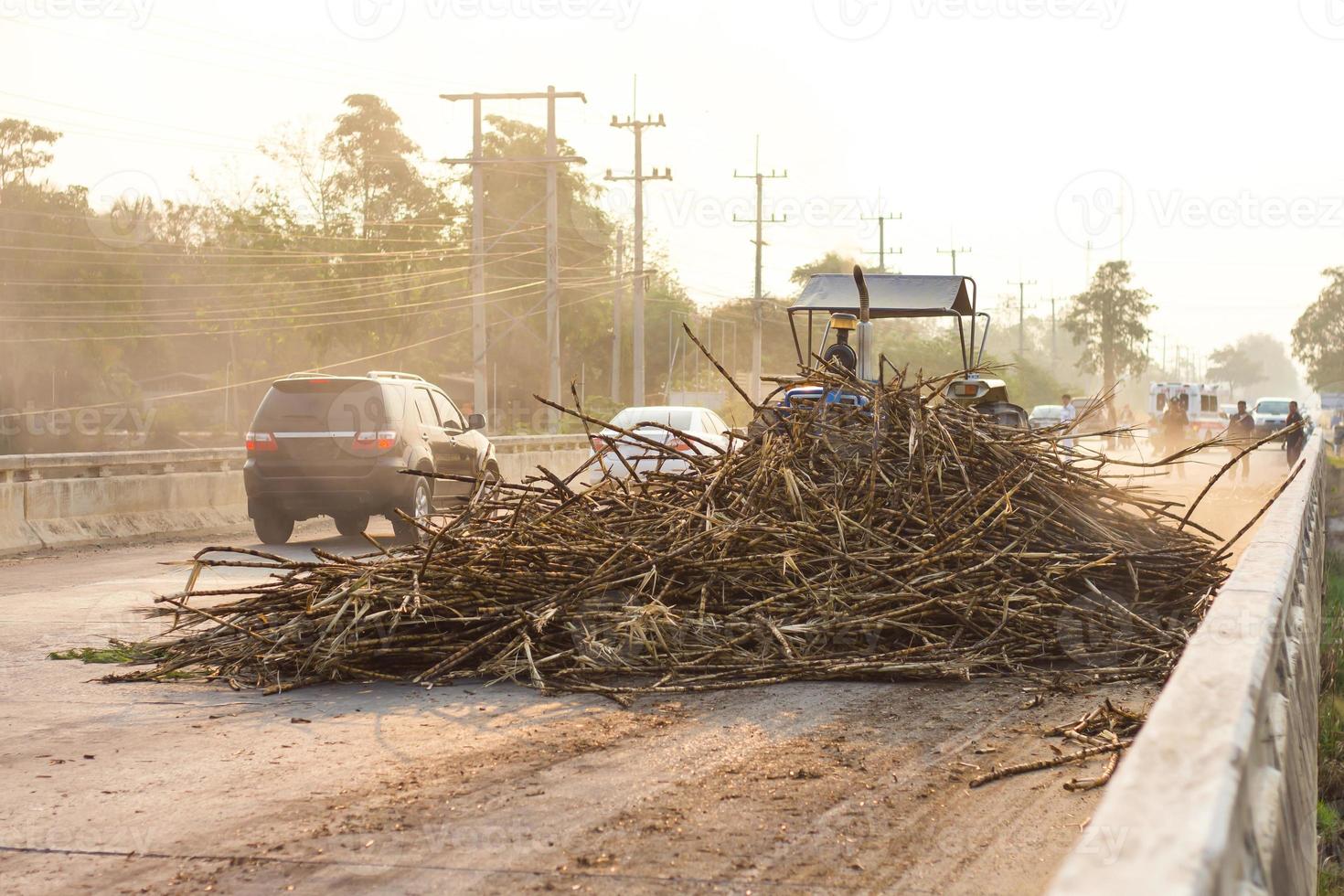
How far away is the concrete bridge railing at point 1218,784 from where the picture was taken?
1.67m

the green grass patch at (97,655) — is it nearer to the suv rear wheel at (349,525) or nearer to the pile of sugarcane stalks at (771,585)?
the pile of sugarcane stalks at (771,585)

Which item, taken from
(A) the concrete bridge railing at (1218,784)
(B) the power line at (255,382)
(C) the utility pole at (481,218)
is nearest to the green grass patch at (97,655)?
(A) the concrete bridge railing at (1218,784)

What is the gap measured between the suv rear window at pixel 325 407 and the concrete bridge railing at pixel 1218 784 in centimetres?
1300

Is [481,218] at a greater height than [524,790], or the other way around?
[481,218]

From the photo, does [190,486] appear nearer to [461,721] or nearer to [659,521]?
[659,521]

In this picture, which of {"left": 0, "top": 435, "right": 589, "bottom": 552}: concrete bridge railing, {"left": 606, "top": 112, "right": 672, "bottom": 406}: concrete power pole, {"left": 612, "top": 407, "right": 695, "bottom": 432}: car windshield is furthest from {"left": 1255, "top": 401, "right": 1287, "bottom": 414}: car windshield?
{"left": 0, "top": 435, "right": 589, "bottom": 552}: concrete bridge railing

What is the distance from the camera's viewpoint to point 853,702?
6.42 metres

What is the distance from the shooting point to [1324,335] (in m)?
122

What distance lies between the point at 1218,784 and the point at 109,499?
1742 cm

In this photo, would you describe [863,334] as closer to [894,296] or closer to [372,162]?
[894,296]

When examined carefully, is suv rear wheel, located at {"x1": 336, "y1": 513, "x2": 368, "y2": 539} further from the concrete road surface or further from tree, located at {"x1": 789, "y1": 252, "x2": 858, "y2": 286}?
tree, located at {"x1": 789, "y1": 252, "x2": 858, "y2": 286}

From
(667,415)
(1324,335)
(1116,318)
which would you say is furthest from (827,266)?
(667,415)

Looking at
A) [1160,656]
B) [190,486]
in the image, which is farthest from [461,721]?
[190,486]

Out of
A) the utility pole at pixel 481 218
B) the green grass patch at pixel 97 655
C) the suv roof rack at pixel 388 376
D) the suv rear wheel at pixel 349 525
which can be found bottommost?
the suv rear wheel at pixel 349 525
